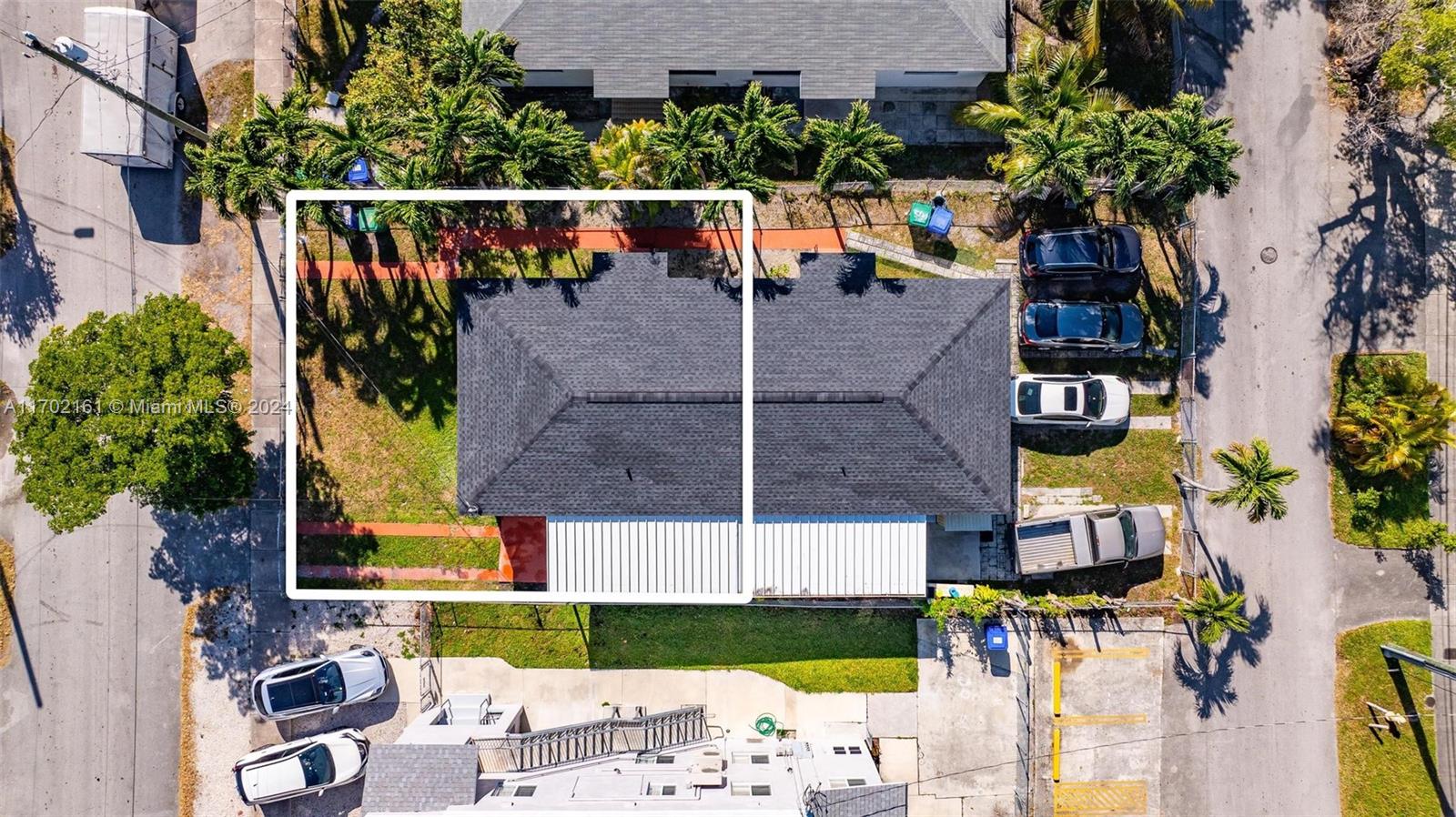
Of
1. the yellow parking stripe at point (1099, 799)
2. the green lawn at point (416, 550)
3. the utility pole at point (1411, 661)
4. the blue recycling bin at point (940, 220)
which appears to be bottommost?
the yellow parking stripe at point (1099, 799)

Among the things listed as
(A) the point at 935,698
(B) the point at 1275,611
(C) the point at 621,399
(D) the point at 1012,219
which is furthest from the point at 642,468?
(B) the point at 1275,611

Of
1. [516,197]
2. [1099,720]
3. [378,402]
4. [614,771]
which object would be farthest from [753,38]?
[1099,720]

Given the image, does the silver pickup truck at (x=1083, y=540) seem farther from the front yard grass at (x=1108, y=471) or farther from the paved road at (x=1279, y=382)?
the paved road at (x=1279, y=382)

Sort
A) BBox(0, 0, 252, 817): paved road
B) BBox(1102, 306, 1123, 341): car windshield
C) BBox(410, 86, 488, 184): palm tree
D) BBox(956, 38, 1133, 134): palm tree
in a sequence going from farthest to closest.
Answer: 1. BBox(0, 0, 252, 817): paved road
2. BBox(1102, 306, 1123, 341): car windshield
3. BBox(956, 38, 1133, 134): palm tree
4. BBox(410, 86, 488, 184): palm tree

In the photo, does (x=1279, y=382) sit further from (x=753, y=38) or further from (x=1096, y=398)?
(x=753, y=38)

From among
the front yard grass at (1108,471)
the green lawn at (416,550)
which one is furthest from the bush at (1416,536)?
the green lawn at (416,550)

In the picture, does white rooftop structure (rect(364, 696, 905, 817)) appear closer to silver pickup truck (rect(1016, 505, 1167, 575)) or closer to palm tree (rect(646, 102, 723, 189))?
silver pickup truck (rect(1016, 505, 1167, 575))

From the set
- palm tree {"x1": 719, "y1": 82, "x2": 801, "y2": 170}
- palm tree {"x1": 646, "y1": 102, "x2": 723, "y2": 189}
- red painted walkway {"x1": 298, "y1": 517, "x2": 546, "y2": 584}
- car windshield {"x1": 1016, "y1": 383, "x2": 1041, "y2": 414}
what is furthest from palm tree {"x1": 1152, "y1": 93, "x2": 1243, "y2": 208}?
red painted walkway {"x1": 298, "y1": 517, "x2": 546, "y2": 584}
